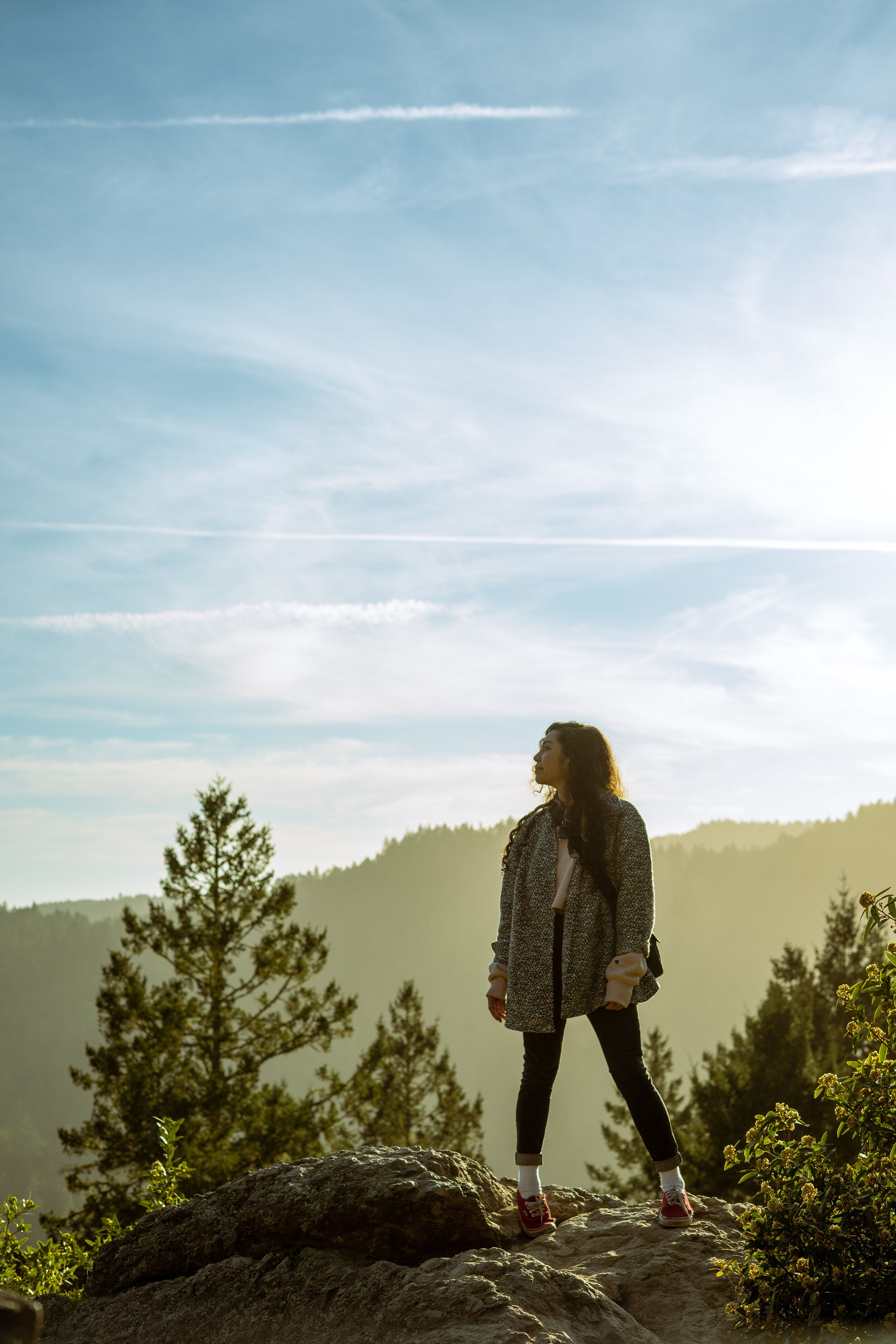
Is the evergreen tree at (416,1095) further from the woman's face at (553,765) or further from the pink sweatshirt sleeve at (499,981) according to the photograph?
the woman's face at (553,765)

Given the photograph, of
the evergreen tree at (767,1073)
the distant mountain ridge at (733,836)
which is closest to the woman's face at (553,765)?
the evergreen tree at (767,1073)

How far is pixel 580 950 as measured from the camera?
3957 millimetres

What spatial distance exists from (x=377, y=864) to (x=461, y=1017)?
4128 cm

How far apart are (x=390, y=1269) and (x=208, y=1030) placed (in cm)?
1680

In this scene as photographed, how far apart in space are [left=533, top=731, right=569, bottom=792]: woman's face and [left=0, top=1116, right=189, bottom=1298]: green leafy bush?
236cm

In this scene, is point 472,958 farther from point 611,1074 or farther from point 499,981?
point 611,1074

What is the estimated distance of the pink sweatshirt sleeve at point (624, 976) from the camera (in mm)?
3717

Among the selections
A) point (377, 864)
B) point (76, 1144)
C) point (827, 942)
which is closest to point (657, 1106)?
point (76, 1144)

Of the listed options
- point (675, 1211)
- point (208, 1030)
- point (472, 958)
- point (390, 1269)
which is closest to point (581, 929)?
point (675, 1211)

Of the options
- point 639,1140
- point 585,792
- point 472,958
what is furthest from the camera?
point 472,958

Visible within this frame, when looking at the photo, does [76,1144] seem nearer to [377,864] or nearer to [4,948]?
[4,948]

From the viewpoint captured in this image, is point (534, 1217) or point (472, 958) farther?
point (472, 958)

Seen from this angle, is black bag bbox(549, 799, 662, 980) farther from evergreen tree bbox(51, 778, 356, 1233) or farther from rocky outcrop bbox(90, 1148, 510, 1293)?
evergreen tree bbox(51, 778, 356, 1233)

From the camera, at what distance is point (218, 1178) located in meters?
16.2
